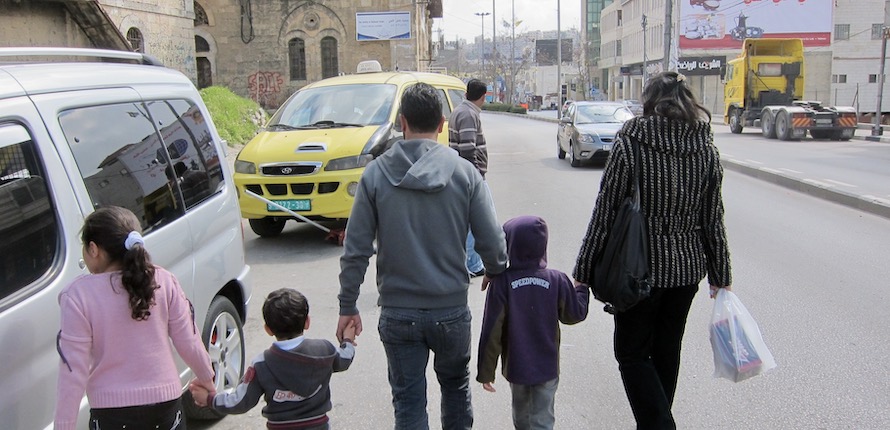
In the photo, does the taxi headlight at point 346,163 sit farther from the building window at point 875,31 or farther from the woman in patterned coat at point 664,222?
the building window at point 875,31

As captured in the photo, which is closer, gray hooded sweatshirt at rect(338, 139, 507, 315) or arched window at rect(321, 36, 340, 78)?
gray hooded sweatshirt at rect(338, 139, 507, 315)

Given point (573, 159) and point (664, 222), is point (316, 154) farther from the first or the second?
point (573, 159)

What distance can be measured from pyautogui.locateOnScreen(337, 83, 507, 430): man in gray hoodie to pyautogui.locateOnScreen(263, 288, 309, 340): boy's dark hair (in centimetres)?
20

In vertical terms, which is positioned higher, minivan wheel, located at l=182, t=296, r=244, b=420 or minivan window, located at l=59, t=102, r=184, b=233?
minivan window, located at l=59, t=102, r=184, b=233

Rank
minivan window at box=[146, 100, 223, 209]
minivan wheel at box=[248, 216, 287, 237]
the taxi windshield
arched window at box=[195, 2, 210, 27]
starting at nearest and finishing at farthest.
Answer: minivan window at box=[146, 100, 223, 209], minivan wheel at box=[248, 216, 287, 237], the taxi windshield, arched window at box=[195, 2, 210, 27]

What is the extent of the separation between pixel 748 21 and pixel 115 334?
64605 mm

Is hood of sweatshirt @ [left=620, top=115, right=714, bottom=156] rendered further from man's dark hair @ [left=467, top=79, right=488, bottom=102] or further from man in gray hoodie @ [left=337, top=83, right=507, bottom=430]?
man's dark hair @ [left=467, top=79, right=488, bottom=102]

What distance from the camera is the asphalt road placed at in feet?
13.7

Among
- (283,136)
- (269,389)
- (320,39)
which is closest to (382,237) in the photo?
(269,389)

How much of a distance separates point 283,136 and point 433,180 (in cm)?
Answer: 668

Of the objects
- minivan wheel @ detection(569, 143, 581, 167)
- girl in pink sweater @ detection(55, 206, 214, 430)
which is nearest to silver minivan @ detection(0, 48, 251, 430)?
girl in pink sweater @ detection(55, 206, 214, 430)

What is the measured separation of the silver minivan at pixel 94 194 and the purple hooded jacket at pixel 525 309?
152cm

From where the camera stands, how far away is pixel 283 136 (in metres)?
9.24

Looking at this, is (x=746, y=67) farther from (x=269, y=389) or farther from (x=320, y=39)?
(x=269, y=389)
